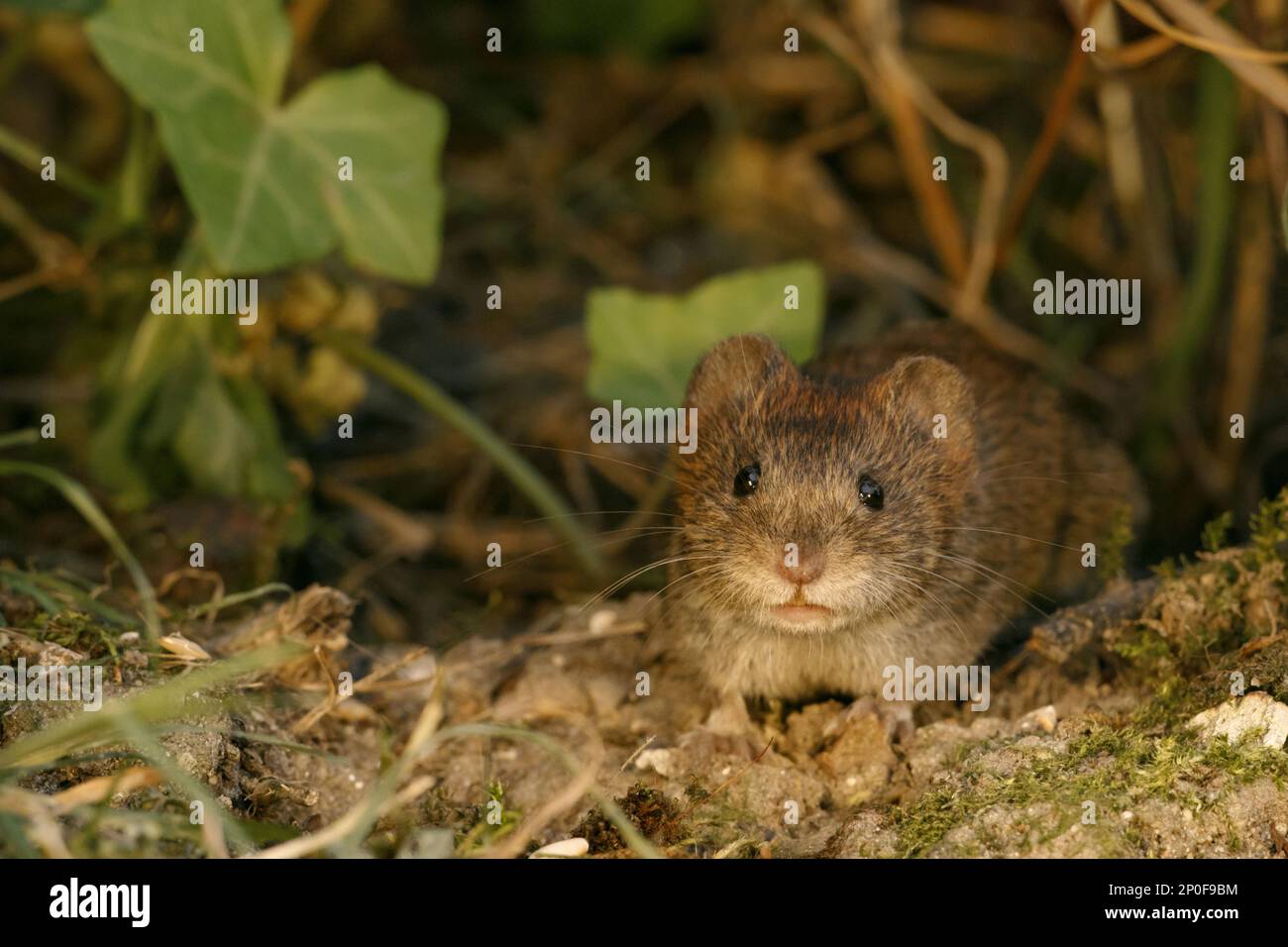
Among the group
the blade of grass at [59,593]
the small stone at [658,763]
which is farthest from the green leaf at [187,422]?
the small stone at [658,763]

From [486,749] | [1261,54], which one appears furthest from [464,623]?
[1261,54]

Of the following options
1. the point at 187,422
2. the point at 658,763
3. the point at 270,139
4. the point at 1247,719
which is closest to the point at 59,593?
the point at 187,422

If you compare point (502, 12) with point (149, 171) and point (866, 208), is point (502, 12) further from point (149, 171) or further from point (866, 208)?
point (149, 171)

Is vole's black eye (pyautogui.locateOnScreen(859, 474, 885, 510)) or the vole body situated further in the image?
vole's black eye (pyautogui.locateOnScreen(859, 474, 885, 510))

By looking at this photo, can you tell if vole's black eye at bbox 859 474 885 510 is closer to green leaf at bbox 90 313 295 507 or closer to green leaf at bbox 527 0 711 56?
green leaf at bbox 90 313 295 507

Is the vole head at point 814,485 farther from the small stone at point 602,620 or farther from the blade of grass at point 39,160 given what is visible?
the blade of grass at point 39,160

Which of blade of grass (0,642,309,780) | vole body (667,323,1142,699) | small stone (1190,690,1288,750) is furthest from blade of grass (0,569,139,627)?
small stone (1190,690,1288,750)
